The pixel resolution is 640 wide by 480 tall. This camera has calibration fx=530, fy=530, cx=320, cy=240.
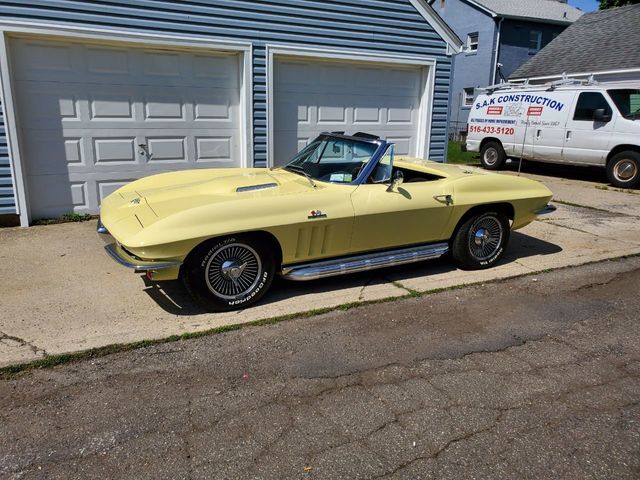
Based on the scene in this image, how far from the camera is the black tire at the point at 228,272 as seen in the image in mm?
4008

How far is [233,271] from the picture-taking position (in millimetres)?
4203

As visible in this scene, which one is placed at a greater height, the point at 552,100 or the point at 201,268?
the point at 552,100

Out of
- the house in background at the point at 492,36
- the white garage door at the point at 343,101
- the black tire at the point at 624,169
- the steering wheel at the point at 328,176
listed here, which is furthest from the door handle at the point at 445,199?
the house in background at the point at 492,36

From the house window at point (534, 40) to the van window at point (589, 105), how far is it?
17.4 metres

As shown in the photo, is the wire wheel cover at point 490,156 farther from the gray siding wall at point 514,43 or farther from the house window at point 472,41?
the house window at point 472,41

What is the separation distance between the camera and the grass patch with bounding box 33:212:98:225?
7.01 metres

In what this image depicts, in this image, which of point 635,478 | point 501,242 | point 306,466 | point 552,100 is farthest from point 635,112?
point 306,466

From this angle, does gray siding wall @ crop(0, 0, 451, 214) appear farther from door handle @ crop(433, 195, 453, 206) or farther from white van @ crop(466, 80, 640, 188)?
white van @ crop(466, 80, 640, 188)

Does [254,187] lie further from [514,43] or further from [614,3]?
[614,3]

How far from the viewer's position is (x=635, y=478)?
2.49 m

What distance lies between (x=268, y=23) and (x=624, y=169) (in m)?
8.04

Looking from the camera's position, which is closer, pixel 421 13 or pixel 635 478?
pixel 635 478

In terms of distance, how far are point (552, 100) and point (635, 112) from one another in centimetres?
175

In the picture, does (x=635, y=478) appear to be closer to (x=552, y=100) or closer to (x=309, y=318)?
(x=309, y=318)
